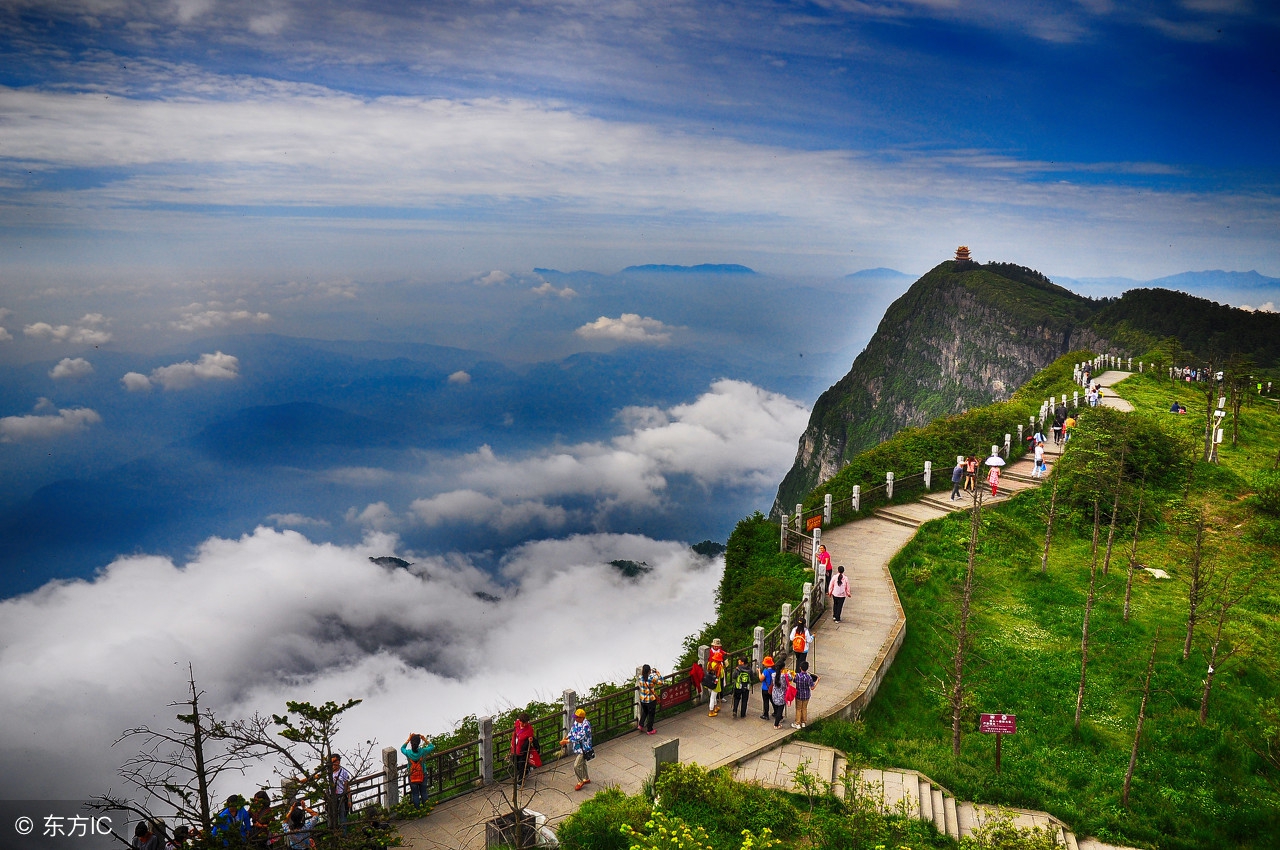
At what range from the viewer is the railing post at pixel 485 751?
1369cm

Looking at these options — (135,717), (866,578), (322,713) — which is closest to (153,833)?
(322,713)

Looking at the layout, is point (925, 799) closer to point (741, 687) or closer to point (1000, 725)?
point (1000, 725)

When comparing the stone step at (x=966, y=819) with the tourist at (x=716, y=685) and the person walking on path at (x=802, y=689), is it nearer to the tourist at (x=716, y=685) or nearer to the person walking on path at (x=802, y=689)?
the person walking on path at (x=802, y=689)

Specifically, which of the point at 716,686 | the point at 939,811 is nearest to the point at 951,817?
the point at 939,811

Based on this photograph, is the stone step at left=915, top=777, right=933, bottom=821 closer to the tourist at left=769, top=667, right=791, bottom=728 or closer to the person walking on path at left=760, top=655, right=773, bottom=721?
the tourist at left=769, top=667, right=791, bottom=728

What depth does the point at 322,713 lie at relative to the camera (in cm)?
789

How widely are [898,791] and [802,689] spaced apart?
2449 millimetres

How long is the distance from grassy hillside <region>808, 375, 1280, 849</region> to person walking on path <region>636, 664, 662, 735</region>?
337 cm

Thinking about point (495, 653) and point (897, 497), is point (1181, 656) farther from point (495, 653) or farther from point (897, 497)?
point (495, 653)

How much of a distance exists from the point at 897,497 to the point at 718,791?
19.4 metres

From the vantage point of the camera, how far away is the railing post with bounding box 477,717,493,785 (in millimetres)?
13688

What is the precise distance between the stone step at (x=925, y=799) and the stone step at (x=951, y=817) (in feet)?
0.83

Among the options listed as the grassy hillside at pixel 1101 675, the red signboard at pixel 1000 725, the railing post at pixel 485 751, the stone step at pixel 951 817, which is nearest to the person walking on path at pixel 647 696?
the railing post at pixel 485 751

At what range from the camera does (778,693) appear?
15531 millimetres
